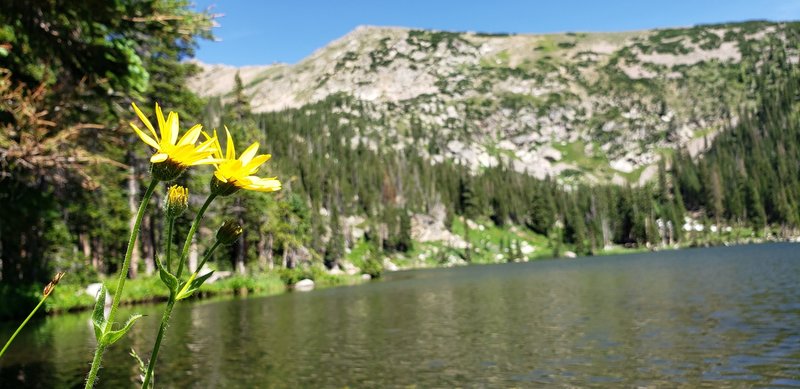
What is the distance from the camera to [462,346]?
17031mm

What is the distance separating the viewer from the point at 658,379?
1197 cm

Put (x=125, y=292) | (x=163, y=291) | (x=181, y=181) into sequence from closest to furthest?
(x=125, y=292) → (x=163, y=291) → (x=181, y=181)

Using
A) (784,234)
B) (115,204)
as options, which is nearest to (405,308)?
(115,204)

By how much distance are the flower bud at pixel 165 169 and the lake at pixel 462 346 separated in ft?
38.3

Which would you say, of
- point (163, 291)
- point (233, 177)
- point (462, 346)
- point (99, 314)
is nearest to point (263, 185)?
point (233, 177)

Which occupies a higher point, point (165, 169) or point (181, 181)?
point (181, 181)

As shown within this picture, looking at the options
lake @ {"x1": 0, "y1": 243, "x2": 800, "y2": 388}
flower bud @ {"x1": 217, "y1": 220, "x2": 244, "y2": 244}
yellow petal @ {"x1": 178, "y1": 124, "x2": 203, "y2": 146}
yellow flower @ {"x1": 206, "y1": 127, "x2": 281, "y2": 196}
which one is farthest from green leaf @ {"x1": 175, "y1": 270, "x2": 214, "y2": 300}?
lake @ {"x1": 0, "y1": 243, "x2": 800, "y2": 388}

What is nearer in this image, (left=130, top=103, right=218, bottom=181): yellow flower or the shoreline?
(left=130, top=103, right=218, bottom=181): yellow flower

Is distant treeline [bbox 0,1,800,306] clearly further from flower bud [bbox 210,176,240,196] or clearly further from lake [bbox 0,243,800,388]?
flower bud [bbox 210,176,240,196]

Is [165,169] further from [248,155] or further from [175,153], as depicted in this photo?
[248,155]

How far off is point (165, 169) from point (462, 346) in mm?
16555

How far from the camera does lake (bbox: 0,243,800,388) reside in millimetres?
12672

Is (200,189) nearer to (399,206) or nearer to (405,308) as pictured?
(405,308)

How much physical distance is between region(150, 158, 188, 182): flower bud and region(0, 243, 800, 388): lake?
11677 mm
